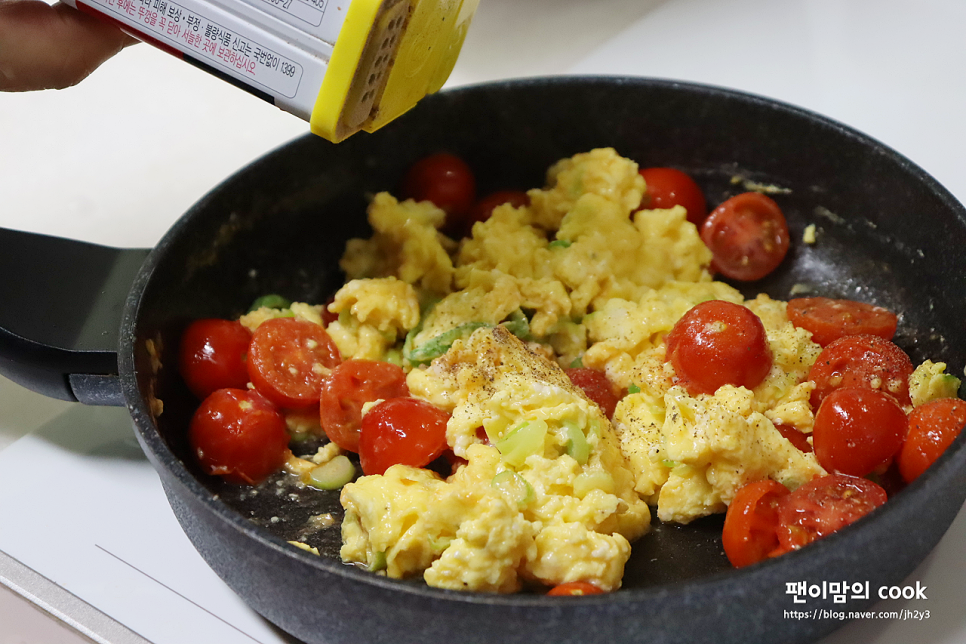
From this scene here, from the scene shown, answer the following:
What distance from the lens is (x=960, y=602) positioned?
1.21 meters

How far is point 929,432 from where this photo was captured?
4.05 ft

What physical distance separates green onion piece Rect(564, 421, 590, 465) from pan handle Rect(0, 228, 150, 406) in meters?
0.73

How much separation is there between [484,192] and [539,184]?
0.13 meters

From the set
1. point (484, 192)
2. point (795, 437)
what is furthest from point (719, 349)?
point (484, 192)

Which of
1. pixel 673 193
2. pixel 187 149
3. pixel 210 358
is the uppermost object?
pixel 673 193

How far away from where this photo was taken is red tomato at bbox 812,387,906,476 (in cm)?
126

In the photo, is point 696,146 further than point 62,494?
Yes

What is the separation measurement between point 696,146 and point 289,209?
0.87 metres

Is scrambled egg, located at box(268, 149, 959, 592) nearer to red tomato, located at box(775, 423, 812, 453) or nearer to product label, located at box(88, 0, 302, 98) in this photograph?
red tomato, located at box(775, 423, 812, 453)

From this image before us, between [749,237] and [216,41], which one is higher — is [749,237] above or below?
below

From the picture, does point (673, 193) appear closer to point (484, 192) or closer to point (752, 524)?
point (484, 192)

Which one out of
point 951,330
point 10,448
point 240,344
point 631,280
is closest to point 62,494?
point 10,448

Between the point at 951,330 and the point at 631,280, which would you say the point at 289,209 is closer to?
the point at 631,280

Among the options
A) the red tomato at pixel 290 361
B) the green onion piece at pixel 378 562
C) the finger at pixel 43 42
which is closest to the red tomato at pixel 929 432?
the green onion piece at pixel 378 562
